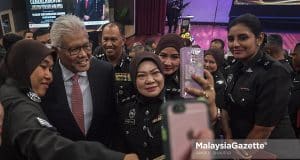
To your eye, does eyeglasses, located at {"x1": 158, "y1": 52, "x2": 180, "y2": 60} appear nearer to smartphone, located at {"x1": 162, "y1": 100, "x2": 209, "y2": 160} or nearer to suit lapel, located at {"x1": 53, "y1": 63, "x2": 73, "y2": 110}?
suit lapel, located at {"x1": 53, "y1": 63, "x2": 73, "y2": 110}

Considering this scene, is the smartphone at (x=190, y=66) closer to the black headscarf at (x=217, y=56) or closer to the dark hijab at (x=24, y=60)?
the dark hijab at (x=24, y=60)

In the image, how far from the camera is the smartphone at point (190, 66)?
4.55ft

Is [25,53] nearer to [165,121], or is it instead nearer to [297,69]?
[165,121]

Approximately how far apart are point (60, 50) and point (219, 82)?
1.27 meters

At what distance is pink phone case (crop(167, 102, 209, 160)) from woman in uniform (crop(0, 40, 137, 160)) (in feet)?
1.55

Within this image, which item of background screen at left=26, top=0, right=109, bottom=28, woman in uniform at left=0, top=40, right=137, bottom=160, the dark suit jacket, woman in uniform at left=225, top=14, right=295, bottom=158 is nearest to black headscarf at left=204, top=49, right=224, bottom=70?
woman in uniform at left=225, top=14, right=295, bottom=158

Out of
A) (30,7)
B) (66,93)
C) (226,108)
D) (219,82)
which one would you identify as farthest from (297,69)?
(30,7)

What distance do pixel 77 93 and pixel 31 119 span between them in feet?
2.07

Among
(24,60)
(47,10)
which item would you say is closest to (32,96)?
(24,60)

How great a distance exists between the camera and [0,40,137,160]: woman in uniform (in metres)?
1.10

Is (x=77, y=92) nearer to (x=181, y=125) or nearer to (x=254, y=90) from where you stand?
(x=254, y=90)

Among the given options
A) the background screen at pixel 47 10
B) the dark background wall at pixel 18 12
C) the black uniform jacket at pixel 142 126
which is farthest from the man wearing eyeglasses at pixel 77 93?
the background screen at pixel 47 10

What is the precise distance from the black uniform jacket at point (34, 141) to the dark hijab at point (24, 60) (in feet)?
0.45

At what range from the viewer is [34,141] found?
3.62 feet
